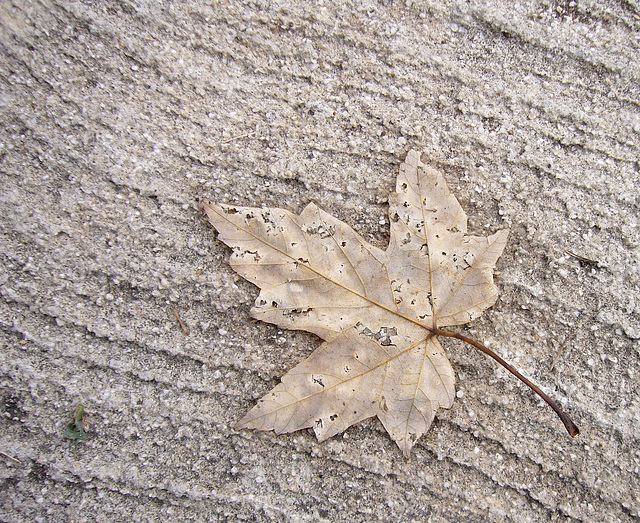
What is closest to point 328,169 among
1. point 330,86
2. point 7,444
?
point 330,86

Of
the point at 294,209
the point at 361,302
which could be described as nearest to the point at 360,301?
the point at 361,302

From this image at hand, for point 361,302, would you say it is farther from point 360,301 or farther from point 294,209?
point 294,209

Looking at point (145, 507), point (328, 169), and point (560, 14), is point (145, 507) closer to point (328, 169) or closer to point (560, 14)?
point (328, 169)
